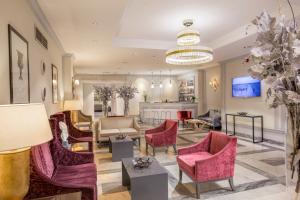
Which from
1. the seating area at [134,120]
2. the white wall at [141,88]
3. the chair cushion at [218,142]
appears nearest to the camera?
the seating area at [134,120]

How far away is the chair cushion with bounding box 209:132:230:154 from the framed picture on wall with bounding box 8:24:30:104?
2.79m

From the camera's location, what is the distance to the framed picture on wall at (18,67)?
2127mm

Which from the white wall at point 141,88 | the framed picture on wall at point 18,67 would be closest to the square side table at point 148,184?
the framed picture on wall at point 18,67

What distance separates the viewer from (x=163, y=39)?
5.55m

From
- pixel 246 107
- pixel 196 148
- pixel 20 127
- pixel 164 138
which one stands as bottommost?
pixel 164 138

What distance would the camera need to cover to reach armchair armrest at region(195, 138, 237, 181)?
2748 millimetres

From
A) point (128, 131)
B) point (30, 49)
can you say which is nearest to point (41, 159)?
point (30, 49)

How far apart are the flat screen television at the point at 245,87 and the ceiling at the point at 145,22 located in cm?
115

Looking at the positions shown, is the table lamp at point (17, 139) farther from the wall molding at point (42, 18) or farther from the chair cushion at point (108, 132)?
the chair cushion at point (108, 132)

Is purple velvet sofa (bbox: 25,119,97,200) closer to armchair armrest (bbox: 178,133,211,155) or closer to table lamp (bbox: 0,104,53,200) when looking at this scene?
table lamp (bbox: 0,104,53,200)

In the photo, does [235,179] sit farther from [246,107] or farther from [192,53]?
[246,107]

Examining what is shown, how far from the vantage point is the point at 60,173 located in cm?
252

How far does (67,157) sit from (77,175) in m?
0.51

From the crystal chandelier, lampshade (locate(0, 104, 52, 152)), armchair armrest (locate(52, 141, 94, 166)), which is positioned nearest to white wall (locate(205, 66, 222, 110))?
the crystal chandelier
